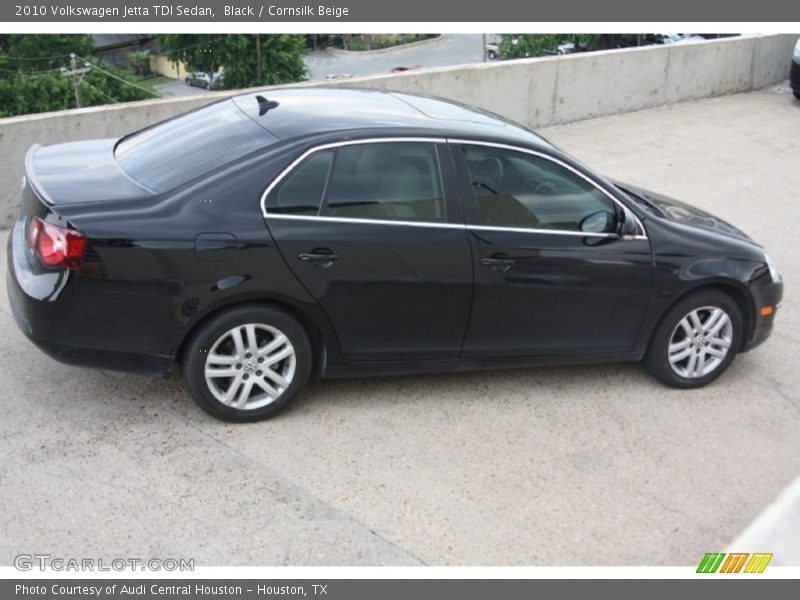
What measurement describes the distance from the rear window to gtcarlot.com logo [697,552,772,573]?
2971mm

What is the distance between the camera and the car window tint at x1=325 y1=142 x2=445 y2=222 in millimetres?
5465

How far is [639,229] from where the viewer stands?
19.8ft

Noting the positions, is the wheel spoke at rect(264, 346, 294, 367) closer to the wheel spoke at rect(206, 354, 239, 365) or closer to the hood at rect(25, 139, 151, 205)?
the wheel spoke at rect(206, 354, 239, 365)

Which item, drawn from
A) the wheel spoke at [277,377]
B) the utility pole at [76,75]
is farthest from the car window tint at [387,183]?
the utility pole at [76,75]

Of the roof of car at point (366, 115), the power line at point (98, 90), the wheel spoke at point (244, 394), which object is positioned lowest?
the power line at point (98, 90)

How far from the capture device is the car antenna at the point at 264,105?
5.98 m

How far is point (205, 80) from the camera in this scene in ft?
297

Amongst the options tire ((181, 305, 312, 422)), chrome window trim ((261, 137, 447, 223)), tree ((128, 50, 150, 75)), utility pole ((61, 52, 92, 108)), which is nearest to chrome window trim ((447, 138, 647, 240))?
chrome window trim ((261, 137, 447, 223))

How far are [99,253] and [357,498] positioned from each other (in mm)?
1690

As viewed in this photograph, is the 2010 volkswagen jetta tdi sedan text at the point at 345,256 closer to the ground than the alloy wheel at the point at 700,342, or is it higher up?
higher up

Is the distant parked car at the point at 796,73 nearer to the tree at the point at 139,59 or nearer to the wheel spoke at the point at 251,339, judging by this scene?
the wheel spoke at the point at 251,339

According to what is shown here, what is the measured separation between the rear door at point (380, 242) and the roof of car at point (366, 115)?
0.55 ft

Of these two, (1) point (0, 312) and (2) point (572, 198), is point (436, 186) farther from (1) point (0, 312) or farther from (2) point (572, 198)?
(1) point (0, 312)

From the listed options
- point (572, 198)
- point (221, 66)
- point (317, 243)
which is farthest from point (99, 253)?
point (221, 66)
